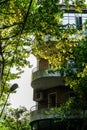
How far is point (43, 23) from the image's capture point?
16781mm

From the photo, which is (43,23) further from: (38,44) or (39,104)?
(39,104)

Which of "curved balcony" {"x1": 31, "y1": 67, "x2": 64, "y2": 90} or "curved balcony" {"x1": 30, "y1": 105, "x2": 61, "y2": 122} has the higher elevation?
"curved balcony" {"x1": 31, "y1": 67, "x2": 64, "y2": 90}

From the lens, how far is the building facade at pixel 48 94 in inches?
1108

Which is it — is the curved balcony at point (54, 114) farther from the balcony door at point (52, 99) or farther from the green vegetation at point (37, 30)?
the green vegetation at point (37, 30)

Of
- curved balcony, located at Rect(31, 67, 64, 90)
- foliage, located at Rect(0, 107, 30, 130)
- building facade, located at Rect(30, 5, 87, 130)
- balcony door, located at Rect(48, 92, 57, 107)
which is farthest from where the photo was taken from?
balcony door, located at Rect(48, 92, 57, 107)

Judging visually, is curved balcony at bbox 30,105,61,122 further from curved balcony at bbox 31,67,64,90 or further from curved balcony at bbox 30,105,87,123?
curved balcony at bbox 31,67,64,90

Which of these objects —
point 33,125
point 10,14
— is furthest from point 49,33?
point 33,125

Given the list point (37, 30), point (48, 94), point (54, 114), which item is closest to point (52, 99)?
point (48, 94)

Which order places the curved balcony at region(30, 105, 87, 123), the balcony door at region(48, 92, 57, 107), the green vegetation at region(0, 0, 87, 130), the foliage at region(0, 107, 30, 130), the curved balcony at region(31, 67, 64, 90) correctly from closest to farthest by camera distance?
the green vegetation at region(0, 0, 87, 130) → the curved balcony at region(30, 105, 87, 123) → the curved balcony at region(31, 67, 64, 90) → the foliage at region(0, 107, 30, 130) → the balcony door at region(48, 92, 57, 107)

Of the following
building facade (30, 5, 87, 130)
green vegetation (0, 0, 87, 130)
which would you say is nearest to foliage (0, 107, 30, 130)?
building facade (30, 5, 87, 130)

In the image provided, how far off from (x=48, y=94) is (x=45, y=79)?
2.65m

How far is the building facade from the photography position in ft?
92.3

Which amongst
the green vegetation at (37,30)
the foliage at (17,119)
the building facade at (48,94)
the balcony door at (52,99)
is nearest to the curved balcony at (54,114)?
the building facade at (48,94)

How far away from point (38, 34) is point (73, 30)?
1.58 m
